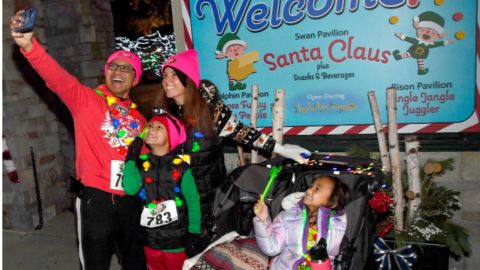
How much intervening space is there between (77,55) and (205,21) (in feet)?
8.59

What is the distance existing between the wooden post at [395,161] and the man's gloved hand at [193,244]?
1.79 m

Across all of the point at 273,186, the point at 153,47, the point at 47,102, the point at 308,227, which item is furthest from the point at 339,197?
the point at 153,47

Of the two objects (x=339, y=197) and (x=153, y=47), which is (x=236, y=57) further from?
(x=153, y=47)

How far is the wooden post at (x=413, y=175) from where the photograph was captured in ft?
11.6

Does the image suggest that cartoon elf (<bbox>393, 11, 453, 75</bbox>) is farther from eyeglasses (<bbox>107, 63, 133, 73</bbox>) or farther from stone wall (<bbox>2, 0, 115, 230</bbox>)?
stone wall (<bbox>2, 0, 115, 230</bbox>)

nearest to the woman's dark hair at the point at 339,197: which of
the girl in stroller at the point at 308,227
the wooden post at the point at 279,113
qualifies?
the girl in stroller at the point at 308,227

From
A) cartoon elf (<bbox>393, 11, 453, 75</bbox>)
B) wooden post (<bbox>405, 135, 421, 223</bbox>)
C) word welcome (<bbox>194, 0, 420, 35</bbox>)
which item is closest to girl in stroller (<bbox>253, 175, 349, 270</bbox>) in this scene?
wooden post (<bbox>405, 135, 421, 223</bbox>)

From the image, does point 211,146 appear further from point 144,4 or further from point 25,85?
point 144,4

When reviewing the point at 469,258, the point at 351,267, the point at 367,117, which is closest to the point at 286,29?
the point at 367,117

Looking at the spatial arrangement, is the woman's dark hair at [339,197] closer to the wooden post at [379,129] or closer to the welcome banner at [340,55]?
the wooden post at [379,129]

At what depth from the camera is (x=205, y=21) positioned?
4438mm

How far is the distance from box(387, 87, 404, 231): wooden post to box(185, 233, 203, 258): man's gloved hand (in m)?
1.79

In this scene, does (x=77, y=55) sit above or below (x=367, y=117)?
above

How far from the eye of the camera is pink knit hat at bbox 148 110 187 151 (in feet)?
9.98
